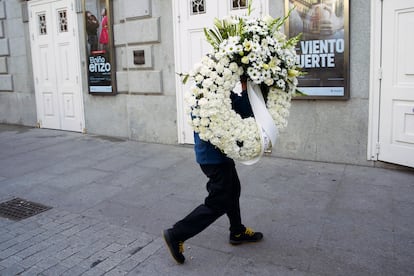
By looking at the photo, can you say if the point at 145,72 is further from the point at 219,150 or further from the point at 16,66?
the point at 219,150

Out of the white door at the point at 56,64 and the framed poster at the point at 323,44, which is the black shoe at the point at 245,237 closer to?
the framed poster at the point at 323,44

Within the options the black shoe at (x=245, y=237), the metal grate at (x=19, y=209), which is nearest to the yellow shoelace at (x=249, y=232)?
the black shoe at (x=245, y=237)

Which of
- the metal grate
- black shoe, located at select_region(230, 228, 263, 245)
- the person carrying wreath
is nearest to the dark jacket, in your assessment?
the person carrying wreath

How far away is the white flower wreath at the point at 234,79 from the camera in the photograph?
301 centimetres

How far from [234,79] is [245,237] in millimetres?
1463

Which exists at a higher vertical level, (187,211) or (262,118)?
(262,118)

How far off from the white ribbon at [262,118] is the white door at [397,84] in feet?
10.2

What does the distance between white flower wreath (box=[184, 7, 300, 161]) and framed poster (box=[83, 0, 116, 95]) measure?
555 centimetres

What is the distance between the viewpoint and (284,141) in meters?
6.51

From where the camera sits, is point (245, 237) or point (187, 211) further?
point (187, 211)

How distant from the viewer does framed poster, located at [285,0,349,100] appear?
5.79 m

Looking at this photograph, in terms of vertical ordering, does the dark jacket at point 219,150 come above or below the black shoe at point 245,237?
above

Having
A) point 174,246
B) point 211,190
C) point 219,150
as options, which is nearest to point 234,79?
point 219,150

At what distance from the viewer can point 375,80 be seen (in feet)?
18.7
